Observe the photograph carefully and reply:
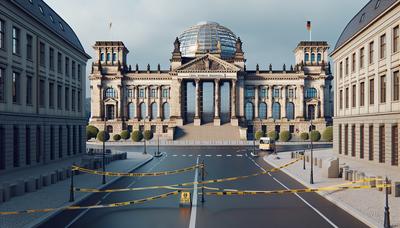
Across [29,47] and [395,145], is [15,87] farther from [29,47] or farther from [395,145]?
[395,145]

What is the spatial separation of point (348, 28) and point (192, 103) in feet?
233

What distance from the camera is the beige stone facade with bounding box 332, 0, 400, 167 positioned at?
3594cm

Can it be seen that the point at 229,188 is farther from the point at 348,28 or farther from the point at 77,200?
the point at 348,28

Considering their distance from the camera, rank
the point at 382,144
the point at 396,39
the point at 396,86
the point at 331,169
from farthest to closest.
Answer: the point at 382,144, the point at 396,86, the point at 396,39, the point at 331,169

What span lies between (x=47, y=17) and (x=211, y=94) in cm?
7680

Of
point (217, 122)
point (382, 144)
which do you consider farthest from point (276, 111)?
point (382, 144)

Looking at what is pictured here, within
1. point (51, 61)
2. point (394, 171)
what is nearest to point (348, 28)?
point (394, 171)

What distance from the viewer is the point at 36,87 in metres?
40.5

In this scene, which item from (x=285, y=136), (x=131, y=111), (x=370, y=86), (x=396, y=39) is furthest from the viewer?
(x=131, y=111)

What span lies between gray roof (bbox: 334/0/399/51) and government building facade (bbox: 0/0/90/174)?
30984 millimetres

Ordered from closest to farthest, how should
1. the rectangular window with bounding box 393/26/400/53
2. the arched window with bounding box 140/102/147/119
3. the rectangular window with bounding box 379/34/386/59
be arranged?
1. the rectangular window with bounding box 393/26/400/53
2. the rectangular window with bounding box 379/34/386/59
3. the arched window with bounding box 140/102/147/119

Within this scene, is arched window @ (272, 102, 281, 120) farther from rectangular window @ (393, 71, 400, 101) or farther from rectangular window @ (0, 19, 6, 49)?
rectangular window @ (0, 19, 6, 49)

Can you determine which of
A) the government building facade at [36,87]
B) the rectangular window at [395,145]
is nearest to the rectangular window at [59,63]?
the government building facade at [36,87]

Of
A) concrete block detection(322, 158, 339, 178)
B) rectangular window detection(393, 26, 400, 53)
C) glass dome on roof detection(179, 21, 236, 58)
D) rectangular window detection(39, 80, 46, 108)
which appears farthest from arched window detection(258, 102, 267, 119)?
concrete block detection(322, 158, 339, 178)
